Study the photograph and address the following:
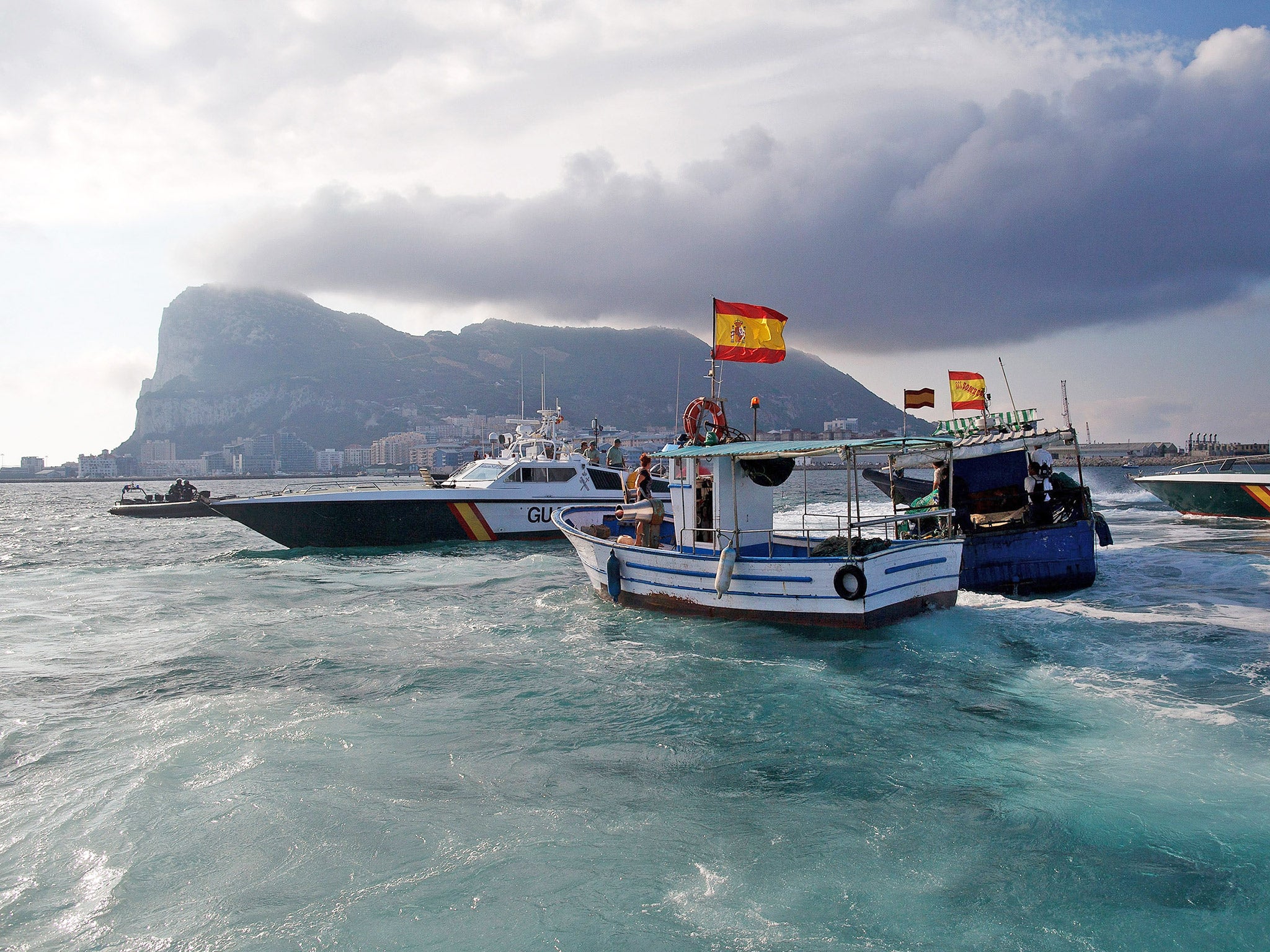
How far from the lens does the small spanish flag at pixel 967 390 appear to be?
2081cm

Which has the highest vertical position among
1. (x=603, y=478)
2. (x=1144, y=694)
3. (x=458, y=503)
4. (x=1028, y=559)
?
(x=603, y=478)

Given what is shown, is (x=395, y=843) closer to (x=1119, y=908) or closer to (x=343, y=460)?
(x=1119, y=908)

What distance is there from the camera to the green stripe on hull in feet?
91.5

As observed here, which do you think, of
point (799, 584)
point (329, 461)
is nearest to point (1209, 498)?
point (799, 584)

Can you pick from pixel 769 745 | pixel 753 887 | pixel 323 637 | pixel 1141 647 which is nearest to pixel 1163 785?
pixel 769 745

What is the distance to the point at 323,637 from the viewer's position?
12.3 m

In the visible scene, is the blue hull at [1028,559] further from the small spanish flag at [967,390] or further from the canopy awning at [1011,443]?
the small spanish flag at [967,390]

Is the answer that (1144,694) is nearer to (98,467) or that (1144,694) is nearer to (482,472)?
(482,472)

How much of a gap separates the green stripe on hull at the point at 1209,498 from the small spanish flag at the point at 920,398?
21168 millimetres

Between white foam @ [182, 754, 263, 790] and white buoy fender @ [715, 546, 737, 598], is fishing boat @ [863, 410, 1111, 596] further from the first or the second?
white foam @ [182, 754, 263, 790]

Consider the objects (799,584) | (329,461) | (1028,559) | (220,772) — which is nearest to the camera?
(220,772)

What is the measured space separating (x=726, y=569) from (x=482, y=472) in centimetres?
1623

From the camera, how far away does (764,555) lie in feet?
44.5

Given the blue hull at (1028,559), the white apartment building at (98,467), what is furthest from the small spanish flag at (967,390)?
the white apartment building at (98,467)
